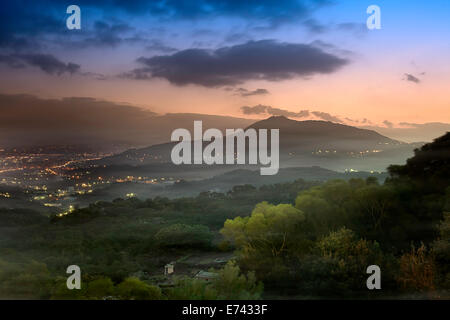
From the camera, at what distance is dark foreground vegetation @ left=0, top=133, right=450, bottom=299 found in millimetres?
9570

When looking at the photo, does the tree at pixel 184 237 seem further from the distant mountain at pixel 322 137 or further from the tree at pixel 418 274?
the distant mountain at pixel 322 137

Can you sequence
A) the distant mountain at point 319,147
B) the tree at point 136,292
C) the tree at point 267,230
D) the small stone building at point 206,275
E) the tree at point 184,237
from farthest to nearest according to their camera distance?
the distant mountain at point 319,147
the tree at point 184,237
the tree at point 267,230
the small stone building at point 206,275
the tree at point 136,292

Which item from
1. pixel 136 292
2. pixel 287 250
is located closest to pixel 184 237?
pixel 287 250

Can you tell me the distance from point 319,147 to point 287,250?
32.3 metres

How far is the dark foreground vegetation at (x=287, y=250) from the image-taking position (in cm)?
957

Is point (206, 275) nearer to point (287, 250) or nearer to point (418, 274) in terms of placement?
point (287, 250)

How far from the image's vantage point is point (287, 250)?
12102 mm

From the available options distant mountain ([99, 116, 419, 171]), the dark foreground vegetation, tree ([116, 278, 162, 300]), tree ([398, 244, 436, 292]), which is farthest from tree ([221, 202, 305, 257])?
distant mountain ([99, 116, 419, 171])

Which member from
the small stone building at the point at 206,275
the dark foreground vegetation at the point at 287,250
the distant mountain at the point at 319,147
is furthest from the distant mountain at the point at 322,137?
the small stone building at the point at 206,275

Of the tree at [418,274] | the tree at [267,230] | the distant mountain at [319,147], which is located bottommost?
the tree at [418,274]

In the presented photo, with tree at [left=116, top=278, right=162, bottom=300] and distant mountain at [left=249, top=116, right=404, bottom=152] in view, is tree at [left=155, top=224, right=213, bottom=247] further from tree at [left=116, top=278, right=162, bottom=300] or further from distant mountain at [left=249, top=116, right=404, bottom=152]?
distant mountain at [left=249, top=116, right=404, bottom=152]

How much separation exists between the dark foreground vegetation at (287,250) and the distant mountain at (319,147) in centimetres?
1808
